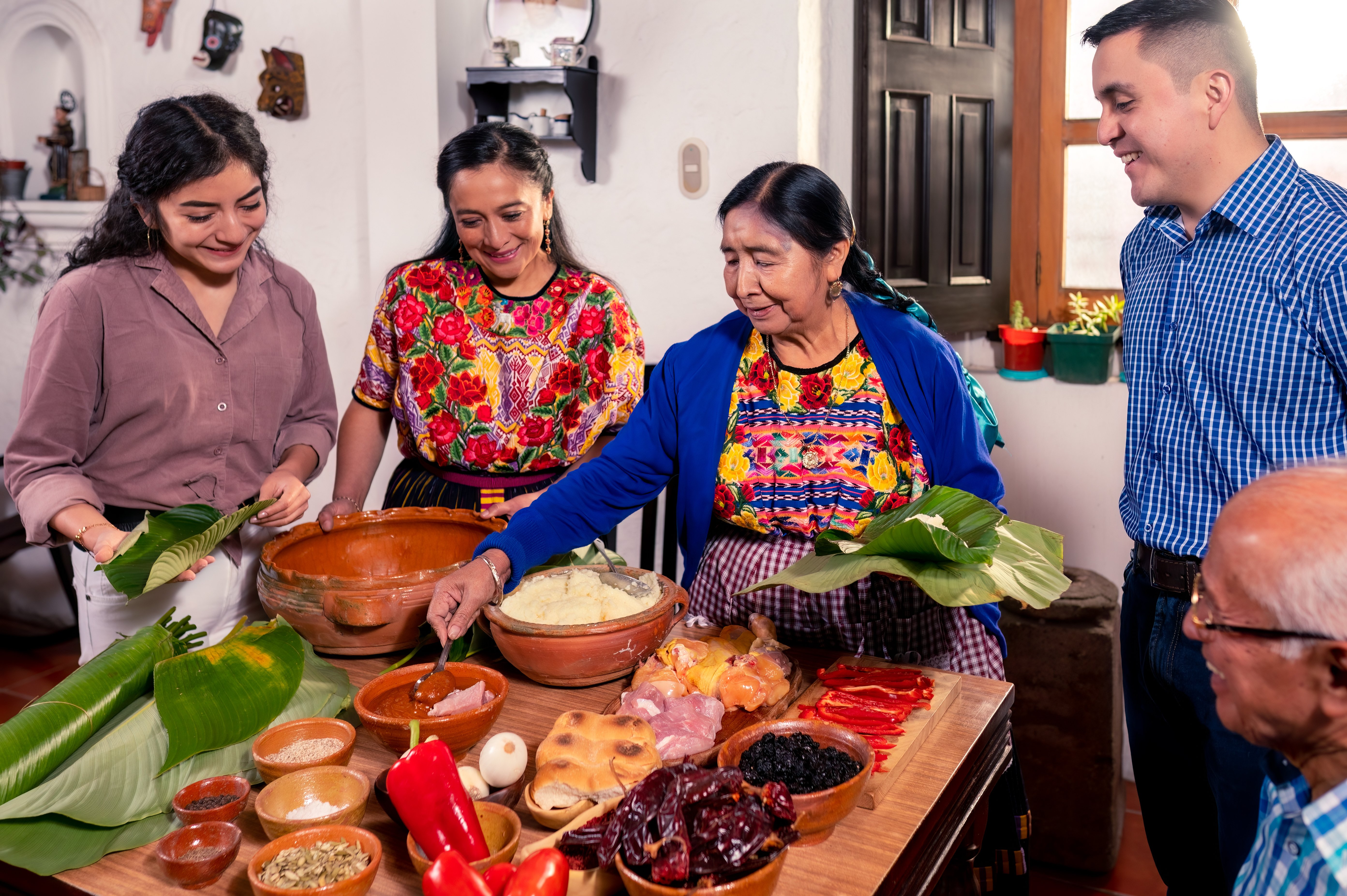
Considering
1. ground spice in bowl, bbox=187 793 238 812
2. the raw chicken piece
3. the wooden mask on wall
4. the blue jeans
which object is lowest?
the blue jeans

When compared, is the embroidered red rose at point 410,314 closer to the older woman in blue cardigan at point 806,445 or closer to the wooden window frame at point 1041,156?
the older woman in blue cardigan at point 806,445

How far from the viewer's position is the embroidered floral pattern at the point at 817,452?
2.06 metres

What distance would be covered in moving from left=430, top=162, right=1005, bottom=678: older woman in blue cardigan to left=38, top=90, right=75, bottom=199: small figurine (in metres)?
4.10

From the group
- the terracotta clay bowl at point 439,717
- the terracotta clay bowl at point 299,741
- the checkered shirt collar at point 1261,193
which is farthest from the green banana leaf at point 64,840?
the checkered shirt collar at point 1261,193

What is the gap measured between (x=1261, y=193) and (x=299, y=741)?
171 centimetres

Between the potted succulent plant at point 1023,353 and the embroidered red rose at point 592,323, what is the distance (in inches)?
66.3

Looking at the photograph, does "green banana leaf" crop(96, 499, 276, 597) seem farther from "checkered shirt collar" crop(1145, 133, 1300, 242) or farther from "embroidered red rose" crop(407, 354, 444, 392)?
"checkered shirt collar" crop(1145, 133, 1300, 242)

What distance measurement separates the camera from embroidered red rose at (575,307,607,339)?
254 cm

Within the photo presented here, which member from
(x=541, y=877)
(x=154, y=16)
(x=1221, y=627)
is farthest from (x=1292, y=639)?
(x=154, y=16)

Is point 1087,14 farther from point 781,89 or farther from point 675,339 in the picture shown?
point 675,339

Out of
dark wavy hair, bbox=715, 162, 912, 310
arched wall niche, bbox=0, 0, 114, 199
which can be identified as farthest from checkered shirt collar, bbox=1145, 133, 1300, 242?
arched wall niche, bbox=0, 0, 114, 199

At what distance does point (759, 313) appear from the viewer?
6.80ft

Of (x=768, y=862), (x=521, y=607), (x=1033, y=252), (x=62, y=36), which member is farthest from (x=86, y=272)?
(x=62, y=36)

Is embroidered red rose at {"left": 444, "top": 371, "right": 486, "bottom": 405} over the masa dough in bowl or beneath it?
over
